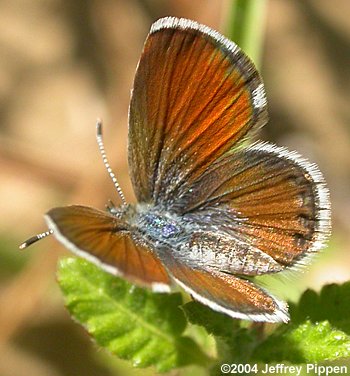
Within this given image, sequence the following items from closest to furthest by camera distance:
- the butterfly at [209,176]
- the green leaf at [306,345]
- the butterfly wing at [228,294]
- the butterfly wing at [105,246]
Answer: the butterfly wing at [105,246] < the butterfly wing at [228,294] < the green leaf at [306,345] < the butterfly at [209,176]

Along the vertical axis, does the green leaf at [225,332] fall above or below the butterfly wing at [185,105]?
below

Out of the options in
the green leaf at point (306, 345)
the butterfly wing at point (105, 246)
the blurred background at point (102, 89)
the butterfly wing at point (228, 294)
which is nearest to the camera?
the butterfly wing at point (105, 246)

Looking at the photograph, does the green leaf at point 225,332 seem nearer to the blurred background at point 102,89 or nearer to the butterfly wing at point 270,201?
the butterfly wing at point 270,201

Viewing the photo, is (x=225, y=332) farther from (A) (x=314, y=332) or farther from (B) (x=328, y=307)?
(B) (x=328, y=307)

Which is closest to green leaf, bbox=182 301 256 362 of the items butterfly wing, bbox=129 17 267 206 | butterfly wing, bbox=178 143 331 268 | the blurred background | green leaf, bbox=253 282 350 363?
green leaf, bbox=253 282 350 363

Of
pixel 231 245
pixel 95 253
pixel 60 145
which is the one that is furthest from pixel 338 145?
pixel 95 253

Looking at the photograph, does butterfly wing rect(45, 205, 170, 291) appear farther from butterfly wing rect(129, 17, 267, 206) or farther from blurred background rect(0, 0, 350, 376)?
blurred background rect(0, 0, 350, 376)

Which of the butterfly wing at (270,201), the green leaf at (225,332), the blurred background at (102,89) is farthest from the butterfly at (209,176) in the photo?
the blurred background at (102,89)

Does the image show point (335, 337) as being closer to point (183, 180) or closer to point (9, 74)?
point (183, 180)
